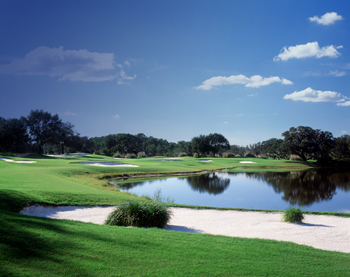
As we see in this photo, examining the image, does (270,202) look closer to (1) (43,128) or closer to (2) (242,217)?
(2) (242,217)

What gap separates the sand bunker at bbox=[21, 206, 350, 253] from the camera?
24.8ft

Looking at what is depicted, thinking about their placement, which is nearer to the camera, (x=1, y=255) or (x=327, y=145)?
(x=1, y=255)

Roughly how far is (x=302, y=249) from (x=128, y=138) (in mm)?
79683

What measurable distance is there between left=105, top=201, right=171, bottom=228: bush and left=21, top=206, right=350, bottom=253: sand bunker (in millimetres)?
397

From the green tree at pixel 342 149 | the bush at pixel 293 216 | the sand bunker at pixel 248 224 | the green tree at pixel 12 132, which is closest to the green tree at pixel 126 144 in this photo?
the green tree at pixel 12 132

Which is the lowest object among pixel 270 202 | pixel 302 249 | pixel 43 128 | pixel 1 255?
pixel 270 202

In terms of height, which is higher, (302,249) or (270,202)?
(302,249)

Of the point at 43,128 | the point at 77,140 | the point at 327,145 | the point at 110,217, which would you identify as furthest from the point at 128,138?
the point at 110,217

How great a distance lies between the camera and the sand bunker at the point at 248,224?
7566mm

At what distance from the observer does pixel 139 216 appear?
8.42 m

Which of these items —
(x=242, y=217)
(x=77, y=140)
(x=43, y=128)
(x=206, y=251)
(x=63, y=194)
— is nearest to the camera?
(x=206, y=251)

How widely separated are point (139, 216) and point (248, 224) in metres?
4.06

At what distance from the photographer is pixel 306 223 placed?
9.70 m

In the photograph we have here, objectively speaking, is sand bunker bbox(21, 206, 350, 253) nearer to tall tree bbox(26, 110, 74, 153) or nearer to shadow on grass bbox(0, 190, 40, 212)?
shadow on grass bbox(0, 190, 40, 212)
